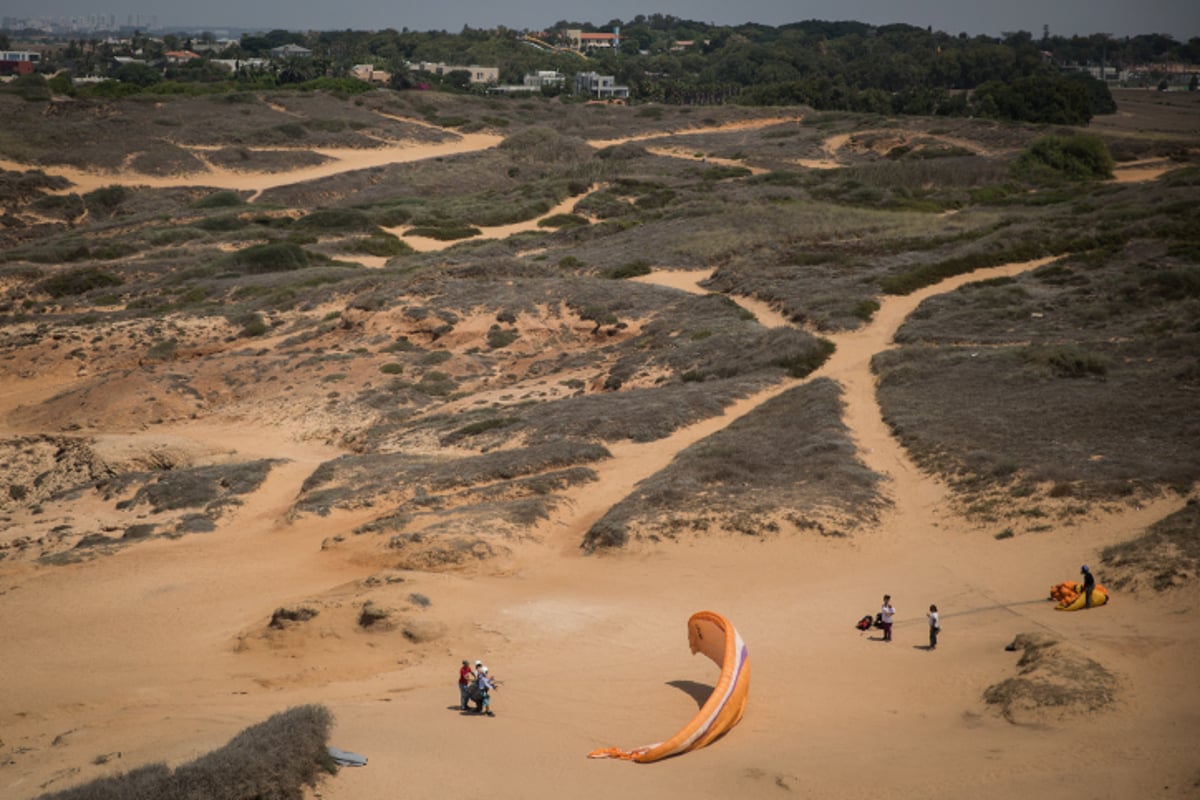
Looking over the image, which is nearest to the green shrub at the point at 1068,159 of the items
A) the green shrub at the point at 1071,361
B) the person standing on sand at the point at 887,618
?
the green shrub at the point at 1071,361

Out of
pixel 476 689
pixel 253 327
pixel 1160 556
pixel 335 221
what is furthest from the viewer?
pixel 335 221

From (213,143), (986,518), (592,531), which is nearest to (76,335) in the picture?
(592,531)

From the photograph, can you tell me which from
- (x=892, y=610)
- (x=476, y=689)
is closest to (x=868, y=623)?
(x=892, y=610)

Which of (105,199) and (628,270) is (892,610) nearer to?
(628,270)

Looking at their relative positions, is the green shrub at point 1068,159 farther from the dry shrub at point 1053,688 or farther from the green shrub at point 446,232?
the dry shrub at point 1053,688

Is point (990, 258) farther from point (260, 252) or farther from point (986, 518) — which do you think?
point (260, 252)

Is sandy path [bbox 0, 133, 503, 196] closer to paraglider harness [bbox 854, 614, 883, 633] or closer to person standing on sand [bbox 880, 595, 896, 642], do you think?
paraglider harness [bbox 854, 614, 883, 633]
